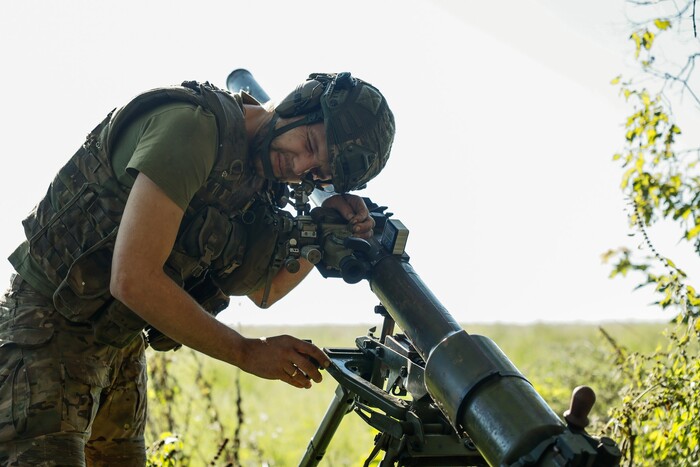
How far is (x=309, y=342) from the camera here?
3.09 metres

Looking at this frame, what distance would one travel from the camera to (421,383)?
2.98 meters

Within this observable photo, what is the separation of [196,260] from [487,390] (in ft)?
4.20

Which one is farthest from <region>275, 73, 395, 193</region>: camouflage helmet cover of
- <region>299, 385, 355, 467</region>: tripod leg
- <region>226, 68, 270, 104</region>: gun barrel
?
<region>226, 68, 270, 104</region>: gun barrel

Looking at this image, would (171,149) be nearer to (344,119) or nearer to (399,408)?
(344,119)

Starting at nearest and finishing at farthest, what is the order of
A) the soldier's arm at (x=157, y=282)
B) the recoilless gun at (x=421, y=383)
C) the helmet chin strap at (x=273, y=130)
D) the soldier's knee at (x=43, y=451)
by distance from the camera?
1. the recoilless gun at (x=421, y=383)
2. the soldier's arm at (x=157, y=282)
3. the soldier's knee at (x=43, y=451)
4. the helmet chin strap at (x=273, y=130)

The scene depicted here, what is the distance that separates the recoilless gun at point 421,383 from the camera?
7.76 ft

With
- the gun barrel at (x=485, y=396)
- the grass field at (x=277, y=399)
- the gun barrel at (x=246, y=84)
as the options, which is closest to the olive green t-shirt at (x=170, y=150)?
the gun barrel at (x=485, y=396)

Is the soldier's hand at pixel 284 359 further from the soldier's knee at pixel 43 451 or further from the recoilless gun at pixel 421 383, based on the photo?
the soldier's knee at pixel 43 451

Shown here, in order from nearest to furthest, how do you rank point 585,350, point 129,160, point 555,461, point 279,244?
point 555,461 → point 129,160 → point 279,244 → point 585,350

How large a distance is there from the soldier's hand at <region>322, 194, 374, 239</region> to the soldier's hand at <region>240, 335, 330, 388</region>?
24.4 inches

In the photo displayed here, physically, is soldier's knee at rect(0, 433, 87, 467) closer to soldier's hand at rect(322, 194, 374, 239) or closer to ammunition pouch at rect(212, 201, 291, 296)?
ammunition pouch at rect(212, 201, 291, 296)

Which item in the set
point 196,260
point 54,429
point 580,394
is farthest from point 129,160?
point 580,394

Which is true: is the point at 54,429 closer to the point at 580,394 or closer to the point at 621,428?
the point at 580,394

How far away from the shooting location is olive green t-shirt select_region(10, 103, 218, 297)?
9.29 ft
